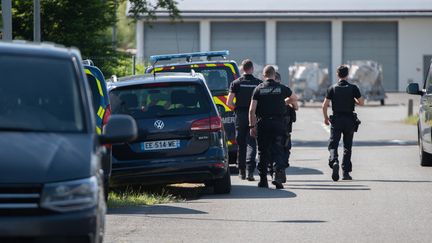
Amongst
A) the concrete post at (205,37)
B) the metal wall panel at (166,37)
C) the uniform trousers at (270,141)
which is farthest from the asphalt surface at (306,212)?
the concrete post at (205,37)

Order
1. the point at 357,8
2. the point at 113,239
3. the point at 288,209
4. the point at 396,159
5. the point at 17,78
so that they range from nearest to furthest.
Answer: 1. the point at 17,78
2. the point at 113,239
3. the point at 288,209
4. the point at 396,159
5. the point at 357,8

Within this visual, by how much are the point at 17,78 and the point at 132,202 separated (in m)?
6.10

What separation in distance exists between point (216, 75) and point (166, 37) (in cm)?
5221

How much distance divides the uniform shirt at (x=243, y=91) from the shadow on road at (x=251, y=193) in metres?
1.55

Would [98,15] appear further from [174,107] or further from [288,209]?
[288,209]

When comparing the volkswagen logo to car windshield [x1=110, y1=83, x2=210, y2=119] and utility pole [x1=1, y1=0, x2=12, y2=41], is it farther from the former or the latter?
utility pole [x1=1, y1=0, x2=12, y2=41]

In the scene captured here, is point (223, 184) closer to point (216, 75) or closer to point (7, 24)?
point (7, 24)

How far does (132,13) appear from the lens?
31.5m

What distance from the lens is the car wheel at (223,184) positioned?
1567cm

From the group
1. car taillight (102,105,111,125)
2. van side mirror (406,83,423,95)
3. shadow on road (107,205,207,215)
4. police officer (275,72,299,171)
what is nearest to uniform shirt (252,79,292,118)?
police officer (275,72,299,171)

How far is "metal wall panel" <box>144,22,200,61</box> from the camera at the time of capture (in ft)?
235

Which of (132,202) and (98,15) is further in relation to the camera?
(98,15)

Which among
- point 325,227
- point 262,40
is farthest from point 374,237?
point 262,40

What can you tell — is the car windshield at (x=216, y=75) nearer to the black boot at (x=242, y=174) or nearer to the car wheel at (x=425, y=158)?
the black boot at (x=242, y=174)
